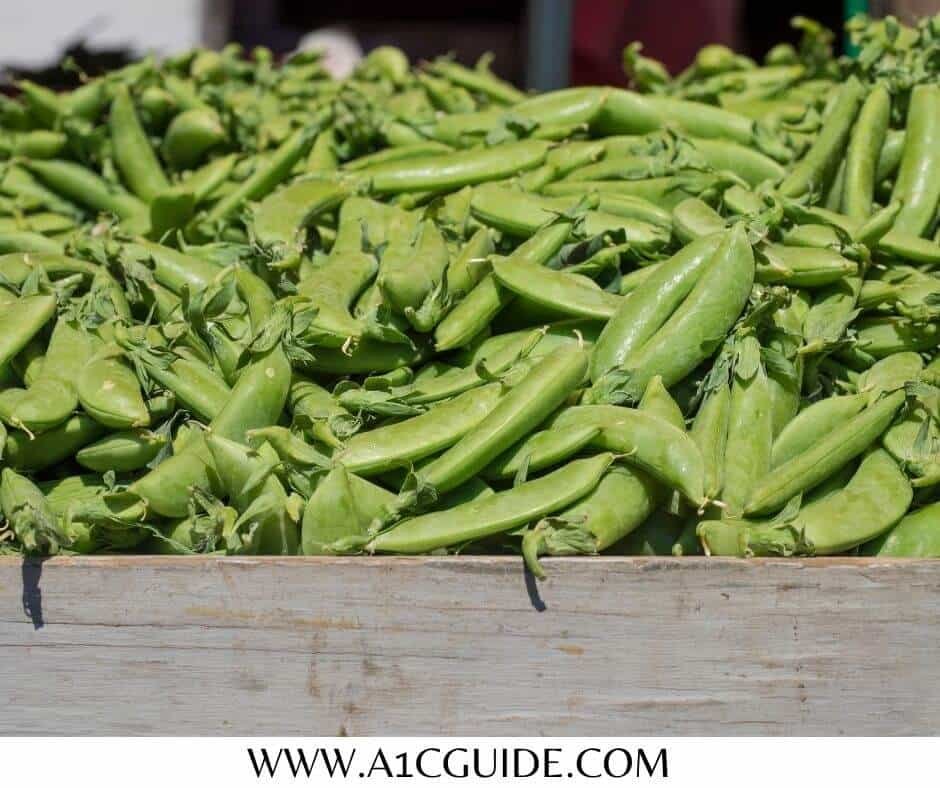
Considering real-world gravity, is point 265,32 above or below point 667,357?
above

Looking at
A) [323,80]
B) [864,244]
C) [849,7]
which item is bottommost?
[864,244]

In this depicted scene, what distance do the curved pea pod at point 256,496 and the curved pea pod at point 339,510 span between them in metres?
0.04

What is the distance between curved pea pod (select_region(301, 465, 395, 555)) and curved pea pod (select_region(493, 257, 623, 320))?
475mm

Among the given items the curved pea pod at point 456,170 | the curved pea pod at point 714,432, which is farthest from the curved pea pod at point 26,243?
the curved pea pod at point 714,432

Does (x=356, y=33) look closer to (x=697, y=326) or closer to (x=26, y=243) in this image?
(x=26, y=243)

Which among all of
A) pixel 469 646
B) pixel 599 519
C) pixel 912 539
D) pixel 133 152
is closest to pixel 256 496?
pixel 469 646

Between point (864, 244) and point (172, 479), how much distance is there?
132 centimetres

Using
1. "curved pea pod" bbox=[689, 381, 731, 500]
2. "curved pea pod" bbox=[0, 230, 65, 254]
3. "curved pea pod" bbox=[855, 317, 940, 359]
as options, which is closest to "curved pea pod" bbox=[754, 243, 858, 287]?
"curved pea pod" bbox=[855, 317, 940, 359]

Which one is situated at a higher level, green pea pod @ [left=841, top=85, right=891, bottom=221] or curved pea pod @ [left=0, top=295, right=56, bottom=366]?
green pea pod @ [left=841, top=85, right=891, bottom=221]

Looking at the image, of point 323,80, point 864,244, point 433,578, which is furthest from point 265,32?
point 433,578

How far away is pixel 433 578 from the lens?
1.56 metres

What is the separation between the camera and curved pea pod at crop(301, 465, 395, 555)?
159 centimetres

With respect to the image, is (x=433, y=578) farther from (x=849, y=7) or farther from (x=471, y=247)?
(x=849, y=7)

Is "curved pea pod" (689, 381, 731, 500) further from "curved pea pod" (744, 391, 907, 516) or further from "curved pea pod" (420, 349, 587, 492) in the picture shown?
"curved pea pod" (420, 349, 587, 492)
